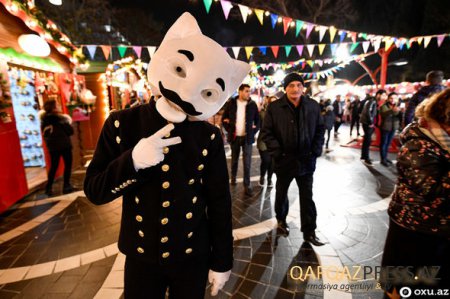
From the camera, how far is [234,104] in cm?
550

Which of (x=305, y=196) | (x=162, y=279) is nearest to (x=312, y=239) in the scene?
(x=305, y=196)

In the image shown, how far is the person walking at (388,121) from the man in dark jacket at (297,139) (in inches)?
192

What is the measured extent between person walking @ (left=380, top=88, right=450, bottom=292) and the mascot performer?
1.30m

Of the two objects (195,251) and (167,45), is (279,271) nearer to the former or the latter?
(195,251)

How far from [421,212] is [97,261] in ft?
11.2

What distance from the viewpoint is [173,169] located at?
4.12 ft

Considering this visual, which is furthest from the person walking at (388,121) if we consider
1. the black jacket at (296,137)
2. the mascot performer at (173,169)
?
the mascot performer at (173,169)

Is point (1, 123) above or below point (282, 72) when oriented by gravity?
below

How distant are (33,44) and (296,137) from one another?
5914mm

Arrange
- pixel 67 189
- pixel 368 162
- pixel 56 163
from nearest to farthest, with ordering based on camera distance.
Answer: pixel 56 163 < pixel 67 189 < pixel 368 162

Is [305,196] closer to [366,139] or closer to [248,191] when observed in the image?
[248,191]

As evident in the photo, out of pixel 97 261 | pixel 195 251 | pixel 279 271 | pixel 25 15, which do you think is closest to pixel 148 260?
pixel 195 251

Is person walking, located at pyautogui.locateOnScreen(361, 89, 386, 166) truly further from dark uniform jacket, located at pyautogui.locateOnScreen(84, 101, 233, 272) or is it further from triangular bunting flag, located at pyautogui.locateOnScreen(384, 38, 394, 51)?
dark uniform jacket, located at pyautogui.locateOnScreen(84, 101, 233, 272)

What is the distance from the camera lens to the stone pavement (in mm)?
2721
